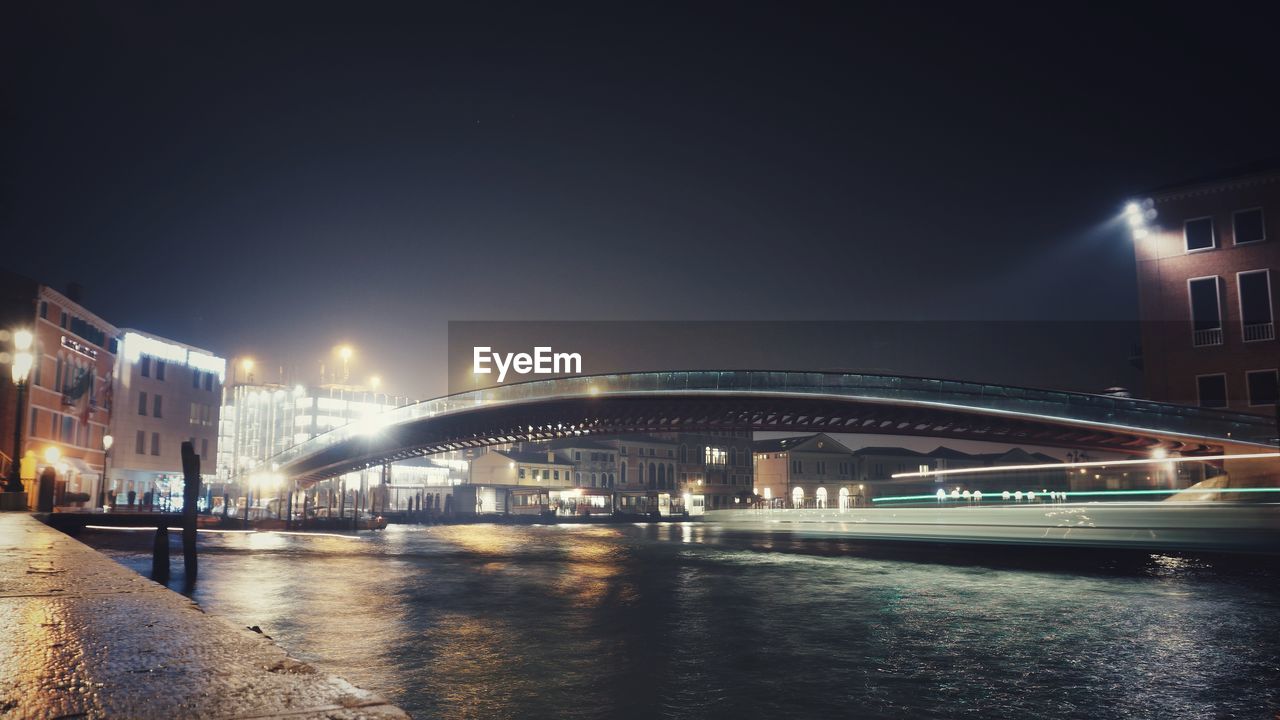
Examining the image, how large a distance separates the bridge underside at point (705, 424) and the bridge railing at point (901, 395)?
17.7 inches

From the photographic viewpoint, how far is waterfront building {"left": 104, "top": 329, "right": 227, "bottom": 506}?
58719mm

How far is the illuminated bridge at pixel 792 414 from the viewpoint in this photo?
3385 cm

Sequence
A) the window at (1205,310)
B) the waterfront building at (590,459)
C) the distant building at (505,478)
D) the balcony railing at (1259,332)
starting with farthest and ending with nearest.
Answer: the waterfront building at (590,459) < the distant building at (505,478) < the window at (1205,310) < the balcony railing at (1259,332)

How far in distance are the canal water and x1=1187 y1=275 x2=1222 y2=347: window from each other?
58.4 feet

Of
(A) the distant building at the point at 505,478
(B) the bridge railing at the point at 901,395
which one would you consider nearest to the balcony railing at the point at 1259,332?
(B) the bridge railing at the point at 901,395

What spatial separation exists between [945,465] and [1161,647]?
412ft

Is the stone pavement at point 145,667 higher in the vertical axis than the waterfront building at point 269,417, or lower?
lower

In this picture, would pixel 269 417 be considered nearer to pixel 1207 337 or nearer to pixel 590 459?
pixel 590 459

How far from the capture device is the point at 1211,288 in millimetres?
35562

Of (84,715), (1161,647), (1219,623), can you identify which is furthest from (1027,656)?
(84,715)

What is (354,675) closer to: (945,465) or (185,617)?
(185,617)

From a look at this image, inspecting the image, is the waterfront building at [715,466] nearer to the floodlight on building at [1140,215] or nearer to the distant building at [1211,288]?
the floodlight on building at [1140,215]

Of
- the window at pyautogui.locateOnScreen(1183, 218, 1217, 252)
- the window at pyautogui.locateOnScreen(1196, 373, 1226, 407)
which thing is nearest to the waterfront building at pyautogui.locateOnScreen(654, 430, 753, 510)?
the window at pyautogui.locateOnScreen(1196, 373, 1226, 407)

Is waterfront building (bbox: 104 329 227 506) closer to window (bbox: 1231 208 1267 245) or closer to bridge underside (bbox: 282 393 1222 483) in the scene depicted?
bridge underside (bbox: 282 393 1222 483)
